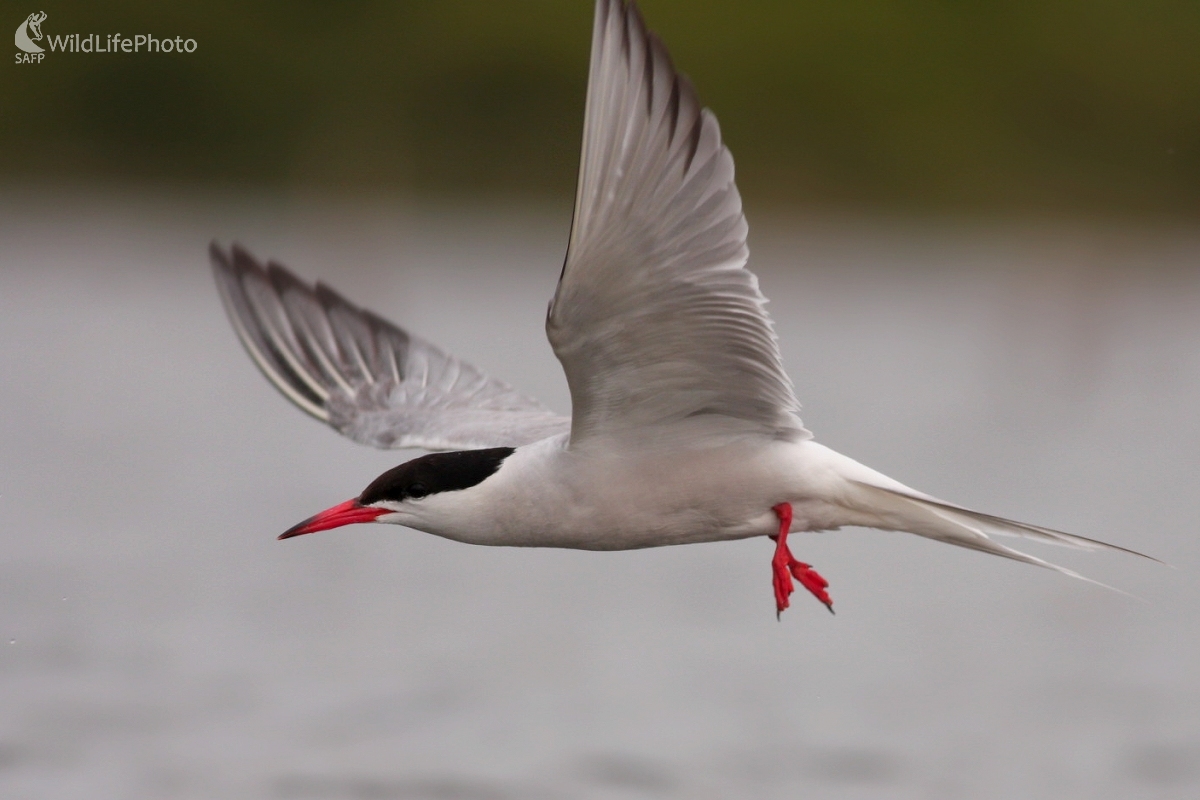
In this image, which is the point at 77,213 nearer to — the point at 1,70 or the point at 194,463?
the point at 1,70

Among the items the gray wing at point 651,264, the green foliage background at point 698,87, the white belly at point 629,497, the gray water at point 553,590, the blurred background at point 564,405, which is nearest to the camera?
the gray wing at point 651,264

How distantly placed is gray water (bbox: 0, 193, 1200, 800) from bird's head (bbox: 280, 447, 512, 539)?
3.97 meters

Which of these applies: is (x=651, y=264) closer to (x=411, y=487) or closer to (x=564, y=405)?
(x=411, y=487)

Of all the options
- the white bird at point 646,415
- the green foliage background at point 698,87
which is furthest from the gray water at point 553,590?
the white bird at point 646,415

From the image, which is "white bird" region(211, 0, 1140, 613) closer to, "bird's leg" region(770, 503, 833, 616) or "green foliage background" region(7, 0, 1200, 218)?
"bird's leg" region(770, 503, 833, 616)

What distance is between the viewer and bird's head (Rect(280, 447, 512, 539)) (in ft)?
20.9

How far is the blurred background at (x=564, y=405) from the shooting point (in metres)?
10.9

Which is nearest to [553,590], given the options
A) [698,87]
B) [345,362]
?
[345,362]

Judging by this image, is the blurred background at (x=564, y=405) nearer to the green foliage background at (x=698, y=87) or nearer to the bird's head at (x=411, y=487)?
the green foliage background at (x=698, y=87)

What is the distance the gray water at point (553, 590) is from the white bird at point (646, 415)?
3379 mm

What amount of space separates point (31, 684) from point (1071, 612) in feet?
23.8

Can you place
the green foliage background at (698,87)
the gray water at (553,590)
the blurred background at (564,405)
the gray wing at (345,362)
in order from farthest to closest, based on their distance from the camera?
the green foliage background at (698,87) < the blurred background at (564,405) < the gray water at (553,590) < the gray wing at (345,362)

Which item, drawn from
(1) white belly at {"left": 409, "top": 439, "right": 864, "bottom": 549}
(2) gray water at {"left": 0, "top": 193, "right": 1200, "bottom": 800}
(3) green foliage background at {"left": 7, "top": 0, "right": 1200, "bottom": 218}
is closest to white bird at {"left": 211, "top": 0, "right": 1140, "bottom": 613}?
(1) white belly at {"left": 409, "top": 439, "right": 864, "bottom": 549}

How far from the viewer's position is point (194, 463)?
1573 centimetres
